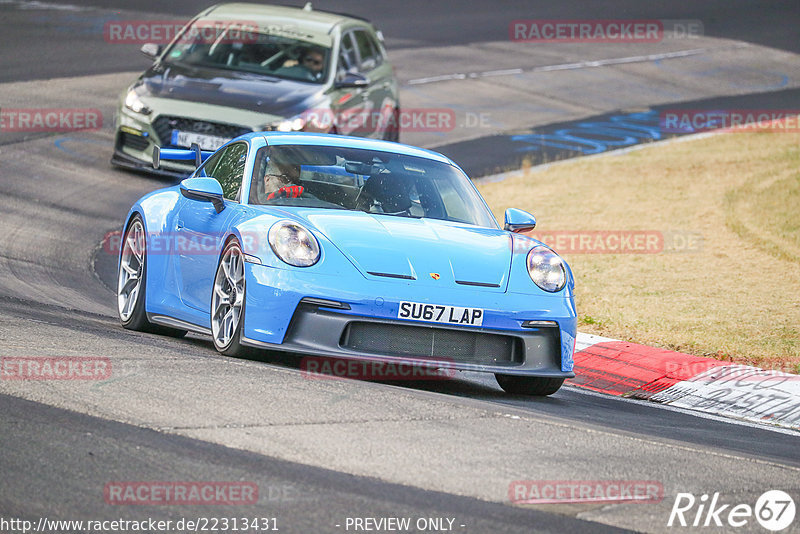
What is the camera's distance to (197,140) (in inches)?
569

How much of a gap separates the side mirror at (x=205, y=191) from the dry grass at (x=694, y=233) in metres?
3.68

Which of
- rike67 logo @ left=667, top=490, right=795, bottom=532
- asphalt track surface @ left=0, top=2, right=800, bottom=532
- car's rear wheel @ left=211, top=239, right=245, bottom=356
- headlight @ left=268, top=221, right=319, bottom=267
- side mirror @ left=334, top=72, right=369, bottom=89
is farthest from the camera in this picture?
side mirror @ left=334, top=72, right=369, bottom=89

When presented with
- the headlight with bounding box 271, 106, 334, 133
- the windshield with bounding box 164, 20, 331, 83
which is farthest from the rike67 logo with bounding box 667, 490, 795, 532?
the windshield with bounding box 164, 20, 331, 83

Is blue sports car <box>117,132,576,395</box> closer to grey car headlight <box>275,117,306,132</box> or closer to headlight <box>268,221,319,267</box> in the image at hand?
headlight <box>268,221,319,267</box>

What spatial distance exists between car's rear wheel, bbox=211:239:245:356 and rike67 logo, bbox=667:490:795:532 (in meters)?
2.92

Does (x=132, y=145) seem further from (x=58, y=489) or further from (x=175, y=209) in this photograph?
(x=58, y=489)

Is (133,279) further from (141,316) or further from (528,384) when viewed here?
(528,384)

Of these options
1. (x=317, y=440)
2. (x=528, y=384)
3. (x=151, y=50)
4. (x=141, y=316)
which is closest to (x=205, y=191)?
(x=141, y=316)

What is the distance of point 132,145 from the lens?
1514 cm

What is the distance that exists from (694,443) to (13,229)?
766 centimetres

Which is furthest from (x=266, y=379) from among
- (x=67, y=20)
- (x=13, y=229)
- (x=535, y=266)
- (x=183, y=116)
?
(x=67, y=20)

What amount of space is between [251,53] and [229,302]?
8.75 meters

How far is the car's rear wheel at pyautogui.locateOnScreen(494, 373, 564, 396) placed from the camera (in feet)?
25.3

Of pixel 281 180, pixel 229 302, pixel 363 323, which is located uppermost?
pixel 281 180
